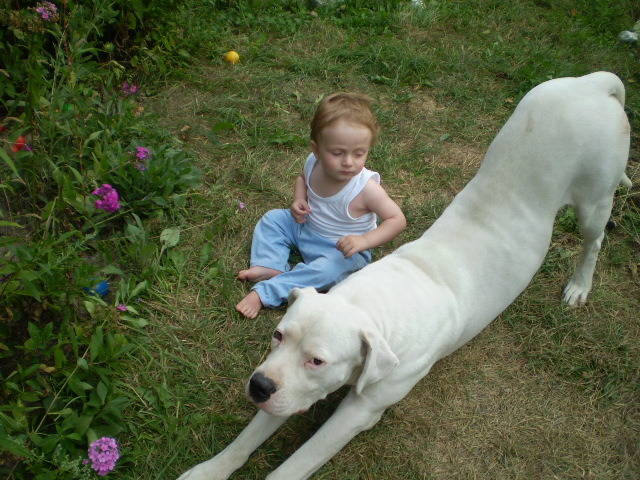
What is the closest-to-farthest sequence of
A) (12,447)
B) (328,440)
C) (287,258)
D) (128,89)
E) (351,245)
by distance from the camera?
1. (12,447)
2. (328,440)
3. (351,245)
4. (287,258)
5. (128,89)

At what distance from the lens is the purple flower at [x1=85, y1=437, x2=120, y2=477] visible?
7.52 ft

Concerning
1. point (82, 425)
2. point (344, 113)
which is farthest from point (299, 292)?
point (344, 113)

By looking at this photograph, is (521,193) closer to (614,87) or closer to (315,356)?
(614,87)

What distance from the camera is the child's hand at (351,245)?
10.7ft

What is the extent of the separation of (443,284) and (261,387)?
106cm

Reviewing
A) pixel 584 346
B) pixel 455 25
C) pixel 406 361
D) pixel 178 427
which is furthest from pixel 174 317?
pixel 455 25

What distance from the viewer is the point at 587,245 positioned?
11.2ft

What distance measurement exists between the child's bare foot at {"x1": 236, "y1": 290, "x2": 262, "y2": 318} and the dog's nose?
102 centimetres

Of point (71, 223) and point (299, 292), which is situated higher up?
point (299, 292)

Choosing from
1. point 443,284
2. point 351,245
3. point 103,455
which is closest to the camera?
point 103,455

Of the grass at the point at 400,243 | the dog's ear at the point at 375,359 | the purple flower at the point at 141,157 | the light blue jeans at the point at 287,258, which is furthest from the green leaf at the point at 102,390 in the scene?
the purple flower at the point at 141,157

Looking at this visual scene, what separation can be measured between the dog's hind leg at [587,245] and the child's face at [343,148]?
4.15ft

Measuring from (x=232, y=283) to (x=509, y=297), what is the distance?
5.32 feet

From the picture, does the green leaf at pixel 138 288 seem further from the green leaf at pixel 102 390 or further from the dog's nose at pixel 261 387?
the dog's nose at pixel 261 387
